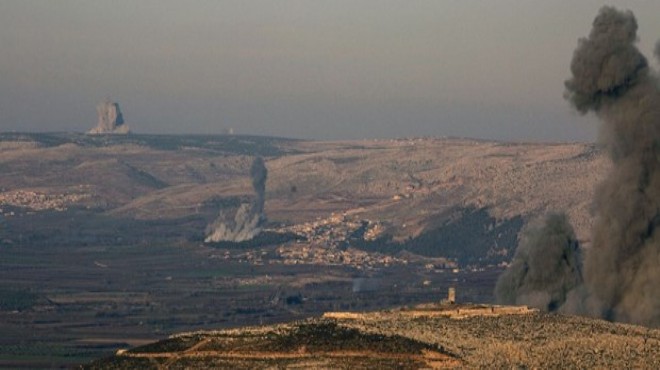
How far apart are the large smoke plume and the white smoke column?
0.19 feet

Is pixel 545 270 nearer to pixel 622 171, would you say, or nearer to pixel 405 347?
pixel 622 171

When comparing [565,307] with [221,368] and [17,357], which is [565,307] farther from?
[17,357]

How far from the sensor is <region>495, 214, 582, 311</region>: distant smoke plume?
11531cm

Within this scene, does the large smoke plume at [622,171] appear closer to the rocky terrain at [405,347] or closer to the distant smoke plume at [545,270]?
the distant smoke plume at [545,270]

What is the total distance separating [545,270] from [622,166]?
25.8 feet

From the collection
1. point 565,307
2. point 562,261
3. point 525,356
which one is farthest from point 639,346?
point 562,261

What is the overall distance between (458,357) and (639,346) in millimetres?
9293

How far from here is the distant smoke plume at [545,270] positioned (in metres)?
115

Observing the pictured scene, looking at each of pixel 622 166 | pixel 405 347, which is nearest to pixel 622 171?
pixel 622 166

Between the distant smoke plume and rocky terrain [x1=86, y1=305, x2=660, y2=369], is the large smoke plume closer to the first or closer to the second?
the distant smoke plume

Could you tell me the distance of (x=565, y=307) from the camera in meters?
110

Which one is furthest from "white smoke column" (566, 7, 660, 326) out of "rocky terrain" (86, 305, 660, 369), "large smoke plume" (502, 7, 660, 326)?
"rocky terrain" (86, 305, 660, 369)

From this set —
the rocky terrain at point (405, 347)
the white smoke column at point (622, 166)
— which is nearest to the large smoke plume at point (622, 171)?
the white smoke column at point (622, 166)

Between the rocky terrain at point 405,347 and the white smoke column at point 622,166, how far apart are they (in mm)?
36293
